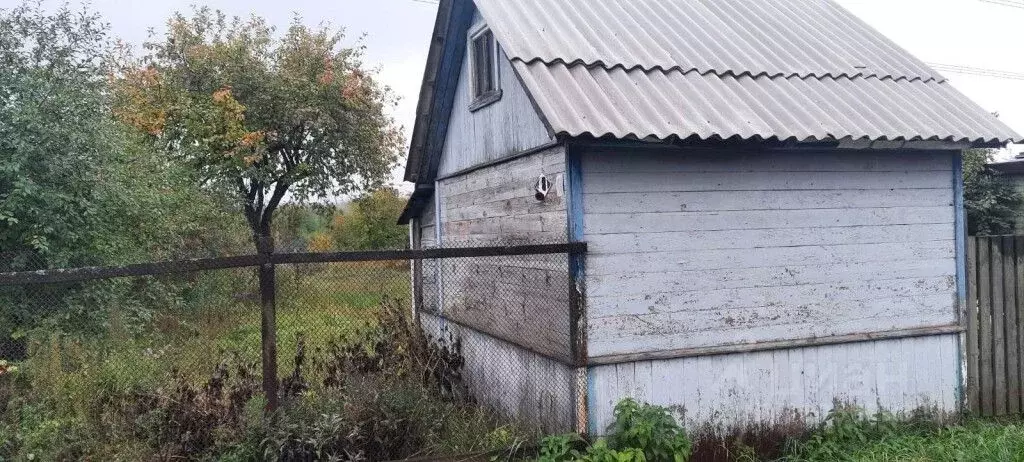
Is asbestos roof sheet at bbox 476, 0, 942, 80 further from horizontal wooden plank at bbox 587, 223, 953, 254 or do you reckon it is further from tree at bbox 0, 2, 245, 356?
tree at bbox 0, 2, 245, 356

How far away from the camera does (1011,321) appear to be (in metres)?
6.60

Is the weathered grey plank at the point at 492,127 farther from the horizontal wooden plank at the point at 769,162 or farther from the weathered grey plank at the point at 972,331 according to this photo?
the weathered grey plank at the point at 972,331

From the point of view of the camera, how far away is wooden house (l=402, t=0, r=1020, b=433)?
515cm

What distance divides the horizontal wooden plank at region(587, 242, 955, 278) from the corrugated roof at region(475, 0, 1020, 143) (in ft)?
2.96

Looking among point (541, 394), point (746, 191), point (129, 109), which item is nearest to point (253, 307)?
point (541, 394)

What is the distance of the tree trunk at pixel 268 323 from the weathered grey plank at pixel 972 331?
18.6 feet

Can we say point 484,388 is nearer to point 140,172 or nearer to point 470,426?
point 470,426

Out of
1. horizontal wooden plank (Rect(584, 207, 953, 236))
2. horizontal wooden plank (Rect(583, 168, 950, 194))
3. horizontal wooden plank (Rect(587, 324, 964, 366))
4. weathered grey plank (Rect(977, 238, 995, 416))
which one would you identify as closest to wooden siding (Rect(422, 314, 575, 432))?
horizontal wooden plank (Rect(587, 324, 964, 366))

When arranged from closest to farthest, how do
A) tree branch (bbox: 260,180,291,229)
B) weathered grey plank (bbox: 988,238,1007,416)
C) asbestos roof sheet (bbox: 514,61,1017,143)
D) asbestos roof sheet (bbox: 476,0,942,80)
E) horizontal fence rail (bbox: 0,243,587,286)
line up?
horizontal fence rail (bbox: 0,243,587,286)
asbestos roof sheet (bbox: 514,61,1017,143)
asbestos roof sheet (bbox: 476,0,942,80)
weathered grey plank (bbox: 988,238,1007,416)
tree branch (bbox: 260,180,291,229)

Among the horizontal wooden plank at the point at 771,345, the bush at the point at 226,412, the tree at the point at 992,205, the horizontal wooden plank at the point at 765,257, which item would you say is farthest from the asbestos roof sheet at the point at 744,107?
the tree at the point at 992,205

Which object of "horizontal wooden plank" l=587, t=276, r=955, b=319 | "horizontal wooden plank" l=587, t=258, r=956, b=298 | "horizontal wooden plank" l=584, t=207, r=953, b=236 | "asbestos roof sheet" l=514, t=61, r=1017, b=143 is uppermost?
"asbestos roof sheet" l=514, t=61, r=1017, b=143

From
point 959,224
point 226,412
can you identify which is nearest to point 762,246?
point 959,224

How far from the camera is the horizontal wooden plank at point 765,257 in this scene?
17.0 feet

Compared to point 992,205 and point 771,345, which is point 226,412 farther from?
point 992,205
